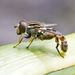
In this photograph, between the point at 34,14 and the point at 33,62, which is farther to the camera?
the point at 34,14

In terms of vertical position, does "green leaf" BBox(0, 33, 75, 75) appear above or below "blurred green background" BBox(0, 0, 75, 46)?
below

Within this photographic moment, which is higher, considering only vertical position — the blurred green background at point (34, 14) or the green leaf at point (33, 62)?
the blurred green background at point (34, 14)

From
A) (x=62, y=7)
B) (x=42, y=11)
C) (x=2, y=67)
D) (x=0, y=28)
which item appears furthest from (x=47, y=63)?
(x=62, y=7)

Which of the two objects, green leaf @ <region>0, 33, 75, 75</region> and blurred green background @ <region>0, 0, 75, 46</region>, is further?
blurred green background @ <region>0, 0, 75, 46</region>

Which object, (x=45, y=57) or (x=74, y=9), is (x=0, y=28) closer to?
(x=45, y=57)

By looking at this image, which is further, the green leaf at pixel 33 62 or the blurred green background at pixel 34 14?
the blurred green background at pixel 34 14

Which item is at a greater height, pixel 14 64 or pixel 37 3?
pixel 37 3

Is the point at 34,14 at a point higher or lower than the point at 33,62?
higher

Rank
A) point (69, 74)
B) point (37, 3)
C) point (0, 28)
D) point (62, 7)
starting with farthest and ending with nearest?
point (62, 7) < point (37, 3) < point (0, 28) < point (69, 74)
